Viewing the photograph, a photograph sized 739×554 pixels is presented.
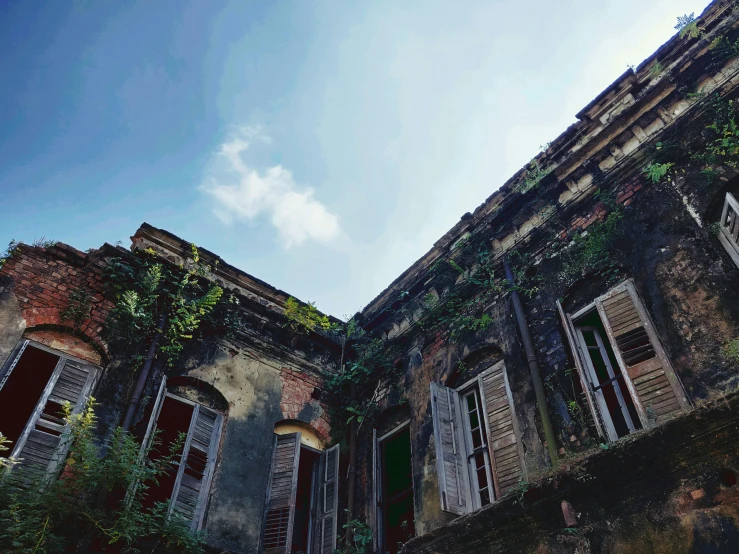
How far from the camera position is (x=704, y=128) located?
254 inches

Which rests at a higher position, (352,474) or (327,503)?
(352,474)

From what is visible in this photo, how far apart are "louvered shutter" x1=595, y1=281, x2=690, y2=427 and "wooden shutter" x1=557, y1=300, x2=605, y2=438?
1.33 ft

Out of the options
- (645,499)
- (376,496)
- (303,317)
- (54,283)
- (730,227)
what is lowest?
(645,499)

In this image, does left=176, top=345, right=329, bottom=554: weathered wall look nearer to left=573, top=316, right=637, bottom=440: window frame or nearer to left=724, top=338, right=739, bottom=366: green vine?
left=573, top=316, right=637, bottom=440: window frame

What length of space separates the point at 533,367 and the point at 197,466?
15.5ft

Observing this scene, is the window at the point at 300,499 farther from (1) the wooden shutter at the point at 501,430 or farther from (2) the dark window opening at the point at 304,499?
(1) the wooden shutter at the point at 501,430

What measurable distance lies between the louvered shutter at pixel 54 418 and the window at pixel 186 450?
0.92 m

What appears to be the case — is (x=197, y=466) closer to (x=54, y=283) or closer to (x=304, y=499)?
(x=304, y=499)

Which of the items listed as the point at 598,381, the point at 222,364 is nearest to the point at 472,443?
the point at 598,381

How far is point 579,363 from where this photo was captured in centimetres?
624

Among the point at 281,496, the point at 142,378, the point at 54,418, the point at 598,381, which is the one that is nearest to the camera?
the point at 598,381

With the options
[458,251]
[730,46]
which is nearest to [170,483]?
[458,251]

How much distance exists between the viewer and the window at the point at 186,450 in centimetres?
729

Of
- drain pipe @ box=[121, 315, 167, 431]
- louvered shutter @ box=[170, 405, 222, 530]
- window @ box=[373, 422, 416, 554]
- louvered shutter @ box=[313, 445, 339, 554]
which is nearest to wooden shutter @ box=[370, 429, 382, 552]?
window @ box=[373, 422, 416, 554]
